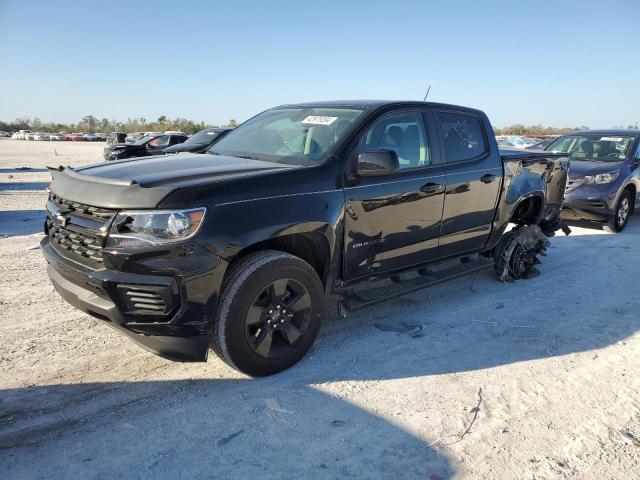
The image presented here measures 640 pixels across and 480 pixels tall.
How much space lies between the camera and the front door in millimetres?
3807

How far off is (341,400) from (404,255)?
61.4 inches

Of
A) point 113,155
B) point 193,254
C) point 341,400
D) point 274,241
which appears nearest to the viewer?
point 193,254

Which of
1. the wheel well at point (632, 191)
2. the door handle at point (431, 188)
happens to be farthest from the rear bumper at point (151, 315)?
the wheel well at point (632, 191)

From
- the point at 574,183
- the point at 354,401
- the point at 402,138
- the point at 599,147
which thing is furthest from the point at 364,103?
the point at 599,147

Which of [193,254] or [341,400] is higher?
[193,254]

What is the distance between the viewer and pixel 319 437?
2783 millimetres

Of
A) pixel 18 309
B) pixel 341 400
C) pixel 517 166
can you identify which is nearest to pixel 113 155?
pixel 18 309

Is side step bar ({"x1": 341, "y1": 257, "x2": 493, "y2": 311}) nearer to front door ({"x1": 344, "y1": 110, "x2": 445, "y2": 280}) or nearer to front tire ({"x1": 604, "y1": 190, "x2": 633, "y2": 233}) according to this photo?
front door ({"x1": 344, "y1": 110, "x2": 445, "y2": 280})

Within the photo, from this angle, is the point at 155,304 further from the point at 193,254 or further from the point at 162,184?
the point at 162,184

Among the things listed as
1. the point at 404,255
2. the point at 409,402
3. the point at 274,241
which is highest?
the point at 274,241

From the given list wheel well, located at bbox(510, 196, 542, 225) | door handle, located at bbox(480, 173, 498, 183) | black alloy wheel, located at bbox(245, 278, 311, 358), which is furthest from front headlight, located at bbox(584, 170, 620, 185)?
black alloy wheel, located at bbox(245, 278, 311, 358)

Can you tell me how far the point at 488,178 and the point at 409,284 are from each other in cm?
148

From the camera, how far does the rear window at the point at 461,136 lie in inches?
184

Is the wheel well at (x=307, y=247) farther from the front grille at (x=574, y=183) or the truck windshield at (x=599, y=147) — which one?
the truck windshield at (x=599, y=147)
